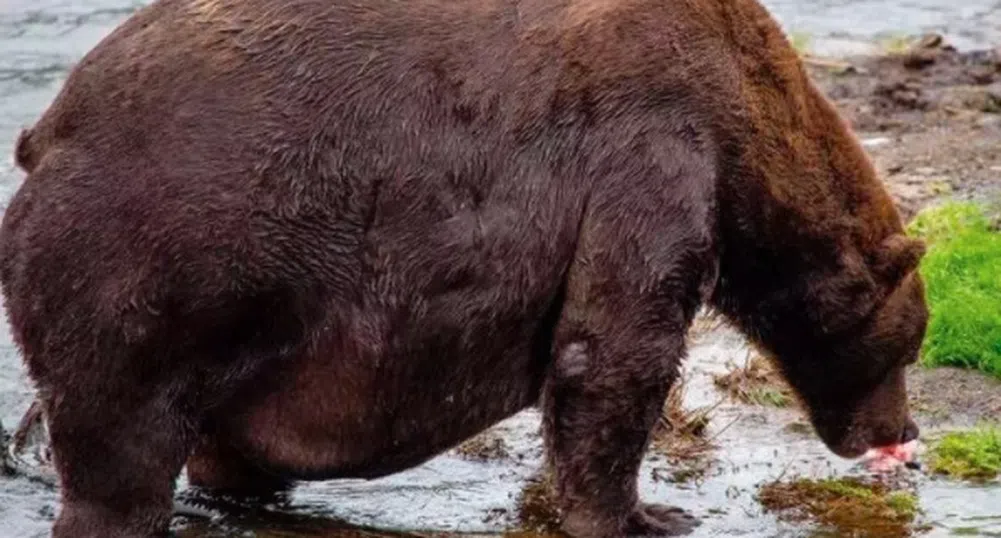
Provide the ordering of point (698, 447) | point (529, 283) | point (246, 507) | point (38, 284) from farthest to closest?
point (698, 447)
point (246, 507)
point (529, 283)
point (38, 284)

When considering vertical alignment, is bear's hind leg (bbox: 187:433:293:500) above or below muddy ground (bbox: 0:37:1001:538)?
above

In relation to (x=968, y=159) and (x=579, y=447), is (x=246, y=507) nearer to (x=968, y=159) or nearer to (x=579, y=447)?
(x=579, y=447)

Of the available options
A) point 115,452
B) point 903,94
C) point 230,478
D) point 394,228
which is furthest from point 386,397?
point 903,94

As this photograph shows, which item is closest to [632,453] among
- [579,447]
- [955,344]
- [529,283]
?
[579,447]

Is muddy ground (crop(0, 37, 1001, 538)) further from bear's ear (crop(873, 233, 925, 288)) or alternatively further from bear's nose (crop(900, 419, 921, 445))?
bear's ear (crop(873, 233, 925, 288))

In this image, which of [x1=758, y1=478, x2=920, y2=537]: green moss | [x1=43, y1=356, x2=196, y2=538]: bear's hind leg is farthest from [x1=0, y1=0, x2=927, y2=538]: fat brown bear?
[x1=758, y1=478, x2=920, y2=537]: green moss

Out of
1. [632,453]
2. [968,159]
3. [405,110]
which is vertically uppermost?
[405,110]

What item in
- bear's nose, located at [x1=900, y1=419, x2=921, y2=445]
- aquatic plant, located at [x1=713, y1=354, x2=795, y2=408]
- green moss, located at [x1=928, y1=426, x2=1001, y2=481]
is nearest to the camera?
bear's nose, located at [x1=900, y1=419, x2=921, y2=445]

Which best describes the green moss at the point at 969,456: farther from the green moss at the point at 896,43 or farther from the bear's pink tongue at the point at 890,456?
the green moss at the point at 896,43

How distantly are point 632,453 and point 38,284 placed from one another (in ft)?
6.41

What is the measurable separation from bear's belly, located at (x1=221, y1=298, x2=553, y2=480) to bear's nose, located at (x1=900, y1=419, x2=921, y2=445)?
5.03 ft

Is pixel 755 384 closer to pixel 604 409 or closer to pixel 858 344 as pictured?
pixel 858 344

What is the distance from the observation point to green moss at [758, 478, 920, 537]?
8297mm

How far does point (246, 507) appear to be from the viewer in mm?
8312
